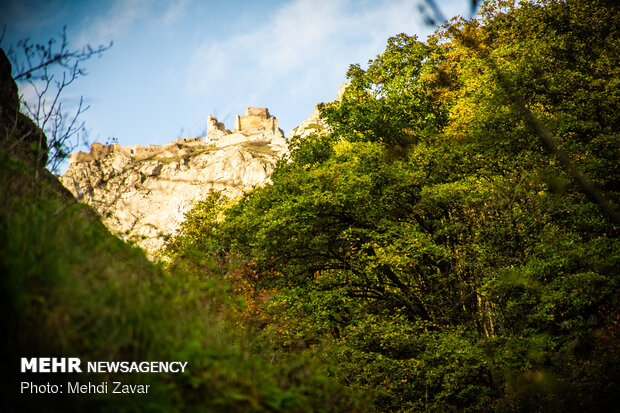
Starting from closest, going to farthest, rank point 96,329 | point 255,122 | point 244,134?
point 96,329 < point 244,134 < point 255,122

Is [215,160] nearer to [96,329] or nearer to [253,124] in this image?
[253,124]

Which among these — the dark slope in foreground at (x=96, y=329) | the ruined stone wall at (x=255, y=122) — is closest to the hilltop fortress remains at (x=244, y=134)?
the ruined stone wall at (x=255, y=122)

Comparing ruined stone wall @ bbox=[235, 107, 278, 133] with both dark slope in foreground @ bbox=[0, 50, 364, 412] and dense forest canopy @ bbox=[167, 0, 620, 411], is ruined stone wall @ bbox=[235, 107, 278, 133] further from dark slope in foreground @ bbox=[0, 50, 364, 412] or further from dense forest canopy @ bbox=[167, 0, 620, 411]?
dark slope in foreground @ bbox=[0, 50, 364, 412]

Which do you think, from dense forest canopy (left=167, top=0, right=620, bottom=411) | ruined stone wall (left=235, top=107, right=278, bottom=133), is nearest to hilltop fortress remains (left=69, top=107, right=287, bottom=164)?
ruined stone wall (left=235, top=107, right=278, bottom=133)

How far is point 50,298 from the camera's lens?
293 cm

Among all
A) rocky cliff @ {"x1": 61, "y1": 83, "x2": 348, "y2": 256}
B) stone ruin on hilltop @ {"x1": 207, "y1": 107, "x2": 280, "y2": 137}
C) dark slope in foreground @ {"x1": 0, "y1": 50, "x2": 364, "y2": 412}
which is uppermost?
stone ruin on hilltop @ {"x1": 207, "y1": 107, "x2": 280, "y2": 137}

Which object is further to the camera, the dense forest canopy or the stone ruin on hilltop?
the stone ruin on hilltop

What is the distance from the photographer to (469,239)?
11.5 metres

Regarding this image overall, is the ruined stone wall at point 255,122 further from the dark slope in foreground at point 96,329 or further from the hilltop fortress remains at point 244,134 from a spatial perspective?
the dark slope in foreground at point 96,329

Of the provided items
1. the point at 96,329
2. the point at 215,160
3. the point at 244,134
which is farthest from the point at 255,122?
the point at 96,329

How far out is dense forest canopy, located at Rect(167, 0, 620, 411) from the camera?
30.0ft

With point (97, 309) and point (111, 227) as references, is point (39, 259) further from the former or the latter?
point (111, 227)

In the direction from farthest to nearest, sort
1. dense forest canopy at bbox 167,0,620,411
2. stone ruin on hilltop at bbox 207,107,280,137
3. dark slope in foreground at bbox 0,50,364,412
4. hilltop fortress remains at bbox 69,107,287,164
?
stone ruin on hilltop at bbox 207,107,280,137 < hilltop fortress remains at bbox 69,107,287,164 < dense forest canopy at bbox 167,0,620,411 < dark slope in foreground at bbox 0,50,364,412

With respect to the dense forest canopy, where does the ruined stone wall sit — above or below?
above
